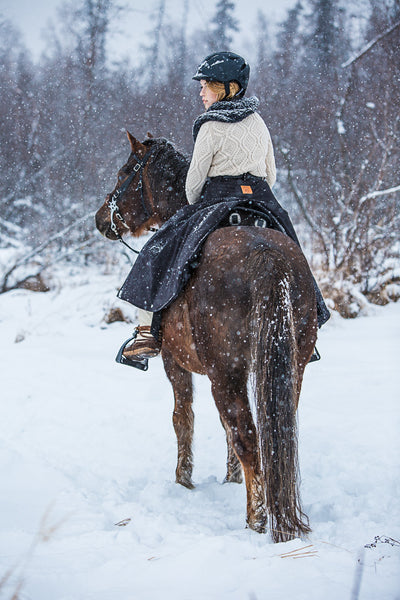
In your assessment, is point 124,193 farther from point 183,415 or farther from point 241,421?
point 241,421

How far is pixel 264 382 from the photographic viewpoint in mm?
1785

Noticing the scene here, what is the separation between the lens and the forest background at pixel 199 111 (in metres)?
8.42

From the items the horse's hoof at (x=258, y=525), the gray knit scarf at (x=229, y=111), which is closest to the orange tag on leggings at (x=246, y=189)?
the gray knit scarf at (x=229, y=111)

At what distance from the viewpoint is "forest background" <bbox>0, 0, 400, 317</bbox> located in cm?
842

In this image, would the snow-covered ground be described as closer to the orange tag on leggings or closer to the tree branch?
the orange tag on leggings

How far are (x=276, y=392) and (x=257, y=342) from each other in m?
0.22

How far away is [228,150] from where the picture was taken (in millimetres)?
2404

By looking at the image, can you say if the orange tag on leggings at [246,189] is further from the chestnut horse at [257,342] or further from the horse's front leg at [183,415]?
the horse's front leg at [183,415]

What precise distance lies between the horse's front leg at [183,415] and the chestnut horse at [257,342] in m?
0.52

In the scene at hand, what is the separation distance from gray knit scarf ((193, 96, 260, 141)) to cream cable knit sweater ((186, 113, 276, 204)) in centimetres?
3

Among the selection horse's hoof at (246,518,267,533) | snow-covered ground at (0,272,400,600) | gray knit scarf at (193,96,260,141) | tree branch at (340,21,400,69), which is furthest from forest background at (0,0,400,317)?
horse's hoof at (246,518,267,533)

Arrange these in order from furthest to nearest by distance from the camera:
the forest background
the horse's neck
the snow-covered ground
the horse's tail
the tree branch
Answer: the forest background, the tree branch, the horse's neck, the horse's tail, the snow-covered ground

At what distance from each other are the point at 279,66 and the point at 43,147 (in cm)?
680

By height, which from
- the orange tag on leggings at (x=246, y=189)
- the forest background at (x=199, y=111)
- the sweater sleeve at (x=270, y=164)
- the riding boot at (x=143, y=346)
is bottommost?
the riding boot at (x=143, y=346)
